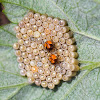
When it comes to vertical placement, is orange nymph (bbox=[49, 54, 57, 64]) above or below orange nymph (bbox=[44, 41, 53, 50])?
below

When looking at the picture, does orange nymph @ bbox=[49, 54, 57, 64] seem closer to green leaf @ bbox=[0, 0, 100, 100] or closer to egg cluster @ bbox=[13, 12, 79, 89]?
egg cluster @ bbox=[13, 12, 79, 89]

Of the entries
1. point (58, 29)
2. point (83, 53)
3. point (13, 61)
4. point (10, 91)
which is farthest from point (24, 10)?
point (10, 91)

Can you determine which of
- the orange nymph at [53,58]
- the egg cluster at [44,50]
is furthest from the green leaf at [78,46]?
the orange nymph at [53,58]

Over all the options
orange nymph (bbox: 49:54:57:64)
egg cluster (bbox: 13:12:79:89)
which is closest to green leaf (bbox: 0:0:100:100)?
egg cluster (bbox: 13:12:79:89)

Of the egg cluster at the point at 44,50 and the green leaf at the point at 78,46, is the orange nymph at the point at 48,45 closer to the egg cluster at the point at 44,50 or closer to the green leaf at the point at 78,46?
the egg cluster at the point at 44,50

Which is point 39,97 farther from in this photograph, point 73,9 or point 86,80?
point 73,9
